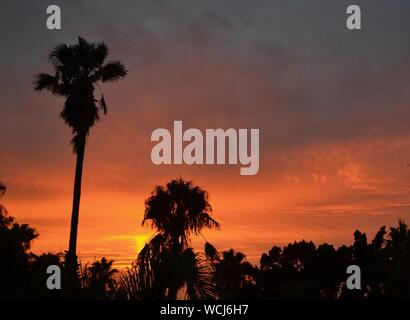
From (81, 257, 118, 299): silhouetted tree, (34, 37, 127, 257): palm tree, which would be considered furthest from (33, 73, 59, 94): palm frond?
(81, 257, 118, 299): silhouetted tree

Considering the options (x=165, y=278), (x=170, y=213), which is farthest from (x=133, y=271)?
(x=170, y=213)

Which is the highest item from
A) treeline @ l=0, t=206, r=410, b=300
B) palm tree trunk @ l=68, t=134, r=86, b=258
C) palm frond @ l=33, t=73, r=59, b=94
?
palm frond @ l=33, t=73, r=59, b=94

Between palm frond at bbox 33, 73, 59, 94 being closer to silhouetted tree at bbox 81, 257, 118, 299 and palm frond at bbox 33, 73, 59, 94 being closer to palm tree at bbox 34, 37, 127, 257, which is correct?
palm tree at bbox 34, 37, 127, 257

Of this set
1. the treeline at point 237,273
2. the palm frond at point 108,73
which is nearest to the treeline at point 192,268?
the treeline at point 237,273

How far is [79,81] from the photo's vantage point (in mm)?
32500

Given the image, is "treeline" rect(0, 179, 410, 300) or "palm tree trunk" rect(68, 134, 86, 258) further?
"palm tree trunk" rect(68, 134, 86, 258)

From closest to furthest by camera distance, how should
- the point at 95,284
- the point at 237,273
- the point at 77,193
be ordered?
1. the point at 95,284
2. the point at 77,193
3. the point at 237,273

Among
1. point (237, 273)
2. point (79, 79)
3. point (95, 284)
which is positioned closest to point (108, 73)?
point (79, 79)

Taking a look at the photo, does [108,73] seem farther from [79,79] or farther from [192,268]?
[192,268]

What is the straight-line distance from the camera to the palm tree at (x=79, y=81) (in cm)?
3206

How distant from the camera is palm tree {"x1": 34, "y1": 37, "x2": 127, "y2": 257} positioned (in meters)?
32.1

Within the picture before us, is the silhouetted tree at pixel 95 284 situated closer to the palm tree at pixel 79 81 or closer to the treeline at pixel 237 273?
the treeline at pixel 237 273
